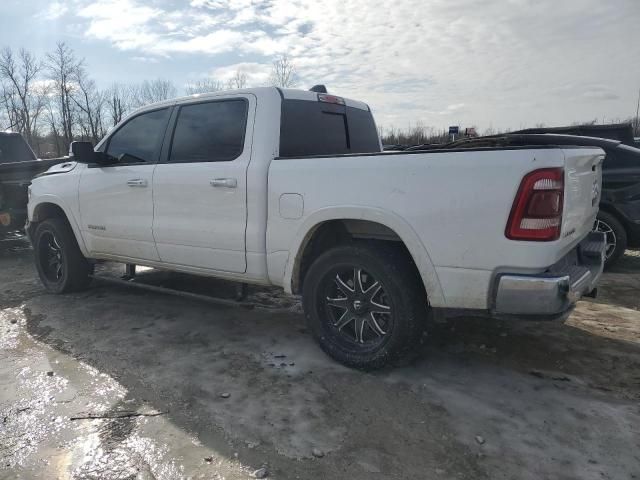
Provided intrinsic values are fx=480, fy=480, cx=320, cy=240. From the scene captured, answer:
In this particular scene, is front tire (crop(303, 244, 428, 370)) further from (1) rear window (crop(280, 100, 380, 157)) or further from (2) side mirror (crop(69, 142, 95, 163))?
(2) side mirror (crop(69, 142, 95, 163))

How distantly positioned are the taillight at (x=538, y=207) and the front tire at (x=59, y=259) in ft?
15.4

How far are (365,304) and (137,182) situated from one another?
2.49 meters

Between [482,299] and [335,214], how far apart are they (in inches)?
43.0

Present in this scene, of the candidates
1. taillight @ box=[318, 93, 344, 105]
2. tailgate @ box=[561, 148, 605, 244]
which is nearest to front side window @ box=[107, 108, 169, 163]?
taillight @ box=[318, 93, 344, 105]

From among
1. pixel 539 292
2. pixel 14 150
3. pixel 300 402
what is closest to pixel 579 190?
pixel 539 292

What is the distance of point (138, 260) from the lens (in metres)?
4.74

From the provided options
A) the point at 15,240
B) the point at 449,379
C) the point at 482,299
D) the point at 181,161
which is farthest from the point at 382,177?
the point at 15,240

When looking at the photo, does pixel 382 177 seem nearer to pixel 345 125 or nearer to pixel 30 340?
pixel 345 125

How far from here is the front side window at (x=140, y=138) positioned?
14.7ft

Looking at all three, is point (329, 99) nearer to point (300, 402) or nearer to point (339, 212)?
point (339, 212)

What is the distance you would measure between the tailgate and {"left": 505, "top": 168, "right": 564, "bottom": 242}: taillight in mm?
93

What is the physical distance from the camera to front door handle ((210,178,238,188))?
377 cm

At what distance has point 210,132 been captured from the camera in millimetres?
4094

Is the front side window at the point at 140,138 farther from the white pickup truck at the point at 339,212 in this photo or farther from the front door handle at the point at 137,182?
the front door handle at the point at 137,182
